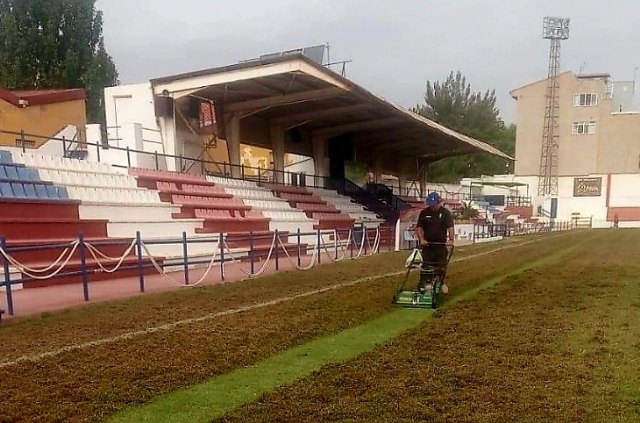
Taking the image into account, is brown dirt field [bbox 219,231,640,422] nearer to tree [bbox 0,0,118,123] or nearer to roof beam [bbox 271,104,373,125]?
roof beam [bbox 271,104,373,125]

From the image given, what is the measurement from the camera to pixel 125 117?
19812 millimetres

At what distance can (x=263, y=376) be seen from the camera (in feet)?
14.8

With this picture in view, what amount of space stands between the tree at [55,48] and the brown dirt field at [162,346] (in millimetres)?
30306

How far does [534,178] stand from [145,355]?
52.4m

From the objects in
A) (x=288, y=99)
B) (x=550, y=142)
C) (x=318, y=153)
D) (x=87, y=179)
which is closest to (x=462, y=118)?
(x=550, y=142)

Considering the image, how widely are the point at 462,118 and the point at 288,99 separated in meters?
47.9

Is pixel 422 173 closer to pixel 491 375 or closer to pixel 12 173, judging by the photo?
pixel 12 173

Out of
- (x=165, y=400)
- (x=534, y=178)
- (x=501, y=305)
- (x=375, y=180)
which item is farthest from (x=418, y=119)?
(x=534, y=178)

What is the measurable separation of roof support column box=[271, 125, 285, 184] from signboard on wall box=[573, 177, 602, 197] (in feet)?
117

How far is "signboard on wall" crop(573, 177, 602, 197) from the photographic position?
4841 centimetres

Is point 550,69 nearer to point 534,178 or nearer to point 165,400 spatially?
point 534,178

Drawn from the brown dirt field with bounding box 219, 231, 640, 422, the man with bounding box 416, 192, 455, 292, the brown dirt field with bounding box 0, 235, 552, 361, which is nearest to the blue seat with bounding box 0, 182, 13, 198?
the brown dirt field with bounding box 0, 235, 552, 361

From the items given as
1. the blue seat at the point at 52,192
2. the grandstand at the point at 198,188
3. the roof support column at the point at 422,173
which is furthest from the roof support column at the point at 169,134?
the roof support column at the point at 422,173

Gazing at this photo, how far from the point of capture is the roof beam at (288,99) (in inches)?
801
